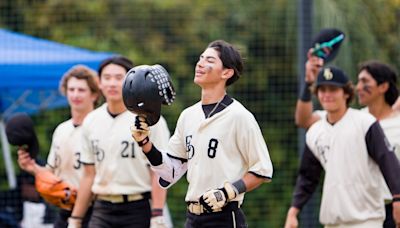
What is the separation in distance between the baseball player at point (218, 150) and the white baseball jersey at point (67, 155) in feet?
6.65

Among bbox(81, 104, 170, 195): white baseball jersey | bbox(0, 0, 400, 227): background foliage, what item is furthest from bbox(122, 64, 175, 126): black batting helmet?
bbox(0, 0, 400, 227): background foliage

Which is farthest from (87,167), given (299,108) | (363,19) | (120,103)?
(363,19)

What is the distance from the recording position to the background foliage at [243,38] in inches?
460

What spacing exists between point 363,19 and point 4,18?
12.5 ft

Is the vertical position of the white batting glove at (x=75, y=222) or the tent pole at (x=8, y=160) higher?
the tent pole at (x=8, y=160)

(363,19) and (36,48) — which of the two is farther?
(363,19)

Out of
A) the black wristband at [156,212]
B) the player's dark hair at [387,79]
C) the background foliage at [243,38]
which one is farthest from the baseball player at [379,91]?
the background foliage at [243,38]

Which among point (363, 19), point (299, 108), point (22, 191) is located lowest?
point (22, 191)

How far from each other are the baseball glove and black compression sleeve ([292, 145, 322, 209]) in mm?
1648

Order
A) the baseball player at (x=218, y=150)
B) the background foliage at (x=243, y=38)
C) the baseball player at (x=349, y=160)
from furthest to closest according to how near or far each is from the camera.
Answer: the background foliage at (x=243, y=38) < the baseball player at (x=349, y=160) < the baseball player at (x=218, y=150)

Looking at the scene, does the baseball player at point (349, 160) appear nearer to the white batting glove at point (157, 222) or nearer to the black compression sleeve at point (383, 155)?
the black compression sleeve at point (383, 155)

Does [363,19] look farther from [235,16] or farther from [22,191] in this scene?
[22,191]

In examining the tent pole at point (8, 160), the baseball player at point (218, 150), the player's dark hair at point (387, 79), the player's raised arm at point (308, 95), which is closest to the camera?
the baseball player at point (218, 150)

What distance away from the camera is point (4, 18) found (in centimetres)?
1235
